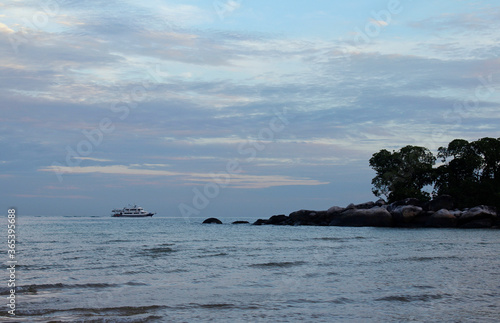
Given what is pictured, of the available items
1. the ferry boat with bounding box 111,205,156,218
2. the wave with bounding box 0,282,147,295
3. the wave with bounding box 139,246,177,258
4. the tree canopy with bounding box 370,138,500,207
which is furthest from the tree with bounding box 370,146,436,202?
the ferry boat with bounding box 111,205,156,218

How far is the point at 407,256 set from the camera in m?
26.9

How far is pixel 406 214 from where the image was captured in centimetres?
6531

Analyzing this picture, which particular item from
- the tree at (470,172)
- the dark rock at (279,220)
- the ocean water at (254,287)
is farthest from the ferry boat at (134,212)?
the ocean water at (254,287)

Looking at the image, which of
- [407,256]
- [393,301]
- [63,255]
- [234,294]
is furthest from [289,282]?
[63,255]

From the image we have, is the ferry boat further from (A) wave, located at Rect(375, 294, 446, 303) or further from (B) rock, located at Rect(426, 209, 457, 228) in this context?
(A) wave, located at Rect(375, 294, 446, 303)

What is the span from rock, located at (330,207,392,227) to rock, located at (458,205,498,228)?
9.88 meters

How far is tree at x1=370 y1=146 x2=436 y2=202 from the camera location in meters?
81.7

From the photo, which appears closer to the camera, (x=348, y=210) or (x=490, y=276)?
(x=490, y=276)

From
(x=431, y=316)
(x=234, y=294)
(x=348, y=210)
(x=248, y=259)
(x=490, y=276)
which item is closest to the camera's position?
(x=431, y=316)

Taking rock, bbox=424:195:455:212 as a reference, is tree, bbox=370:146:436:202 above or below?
above

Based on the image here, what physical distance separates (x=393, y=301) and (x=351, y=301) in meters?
1.33

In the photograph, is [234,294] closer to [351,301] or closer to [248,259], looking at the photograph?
[351,301]

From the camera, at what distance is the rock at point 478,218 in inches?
2451

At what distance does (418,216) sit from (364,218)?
796 centimetres
